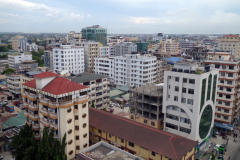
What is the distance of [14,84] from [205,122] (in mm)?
54338

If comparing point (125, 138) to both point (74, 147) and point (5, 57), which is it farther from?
point (5, 57)

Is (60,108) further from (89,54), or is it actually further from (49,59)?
(49,59)

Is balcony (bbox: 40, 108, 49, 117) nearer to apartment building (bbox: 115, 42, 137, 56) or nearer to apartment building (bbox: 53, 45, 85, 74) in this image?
apartment building (bbox: 53, 45, 85, 74)

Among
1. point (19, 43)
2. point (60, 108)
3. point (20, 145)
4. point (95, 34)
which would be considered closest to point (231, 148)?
point (60, 108)

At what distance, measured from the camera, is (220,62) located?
42.1 metres

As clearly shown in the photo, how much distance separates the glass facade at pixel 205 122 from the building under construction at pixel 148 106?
6867mm

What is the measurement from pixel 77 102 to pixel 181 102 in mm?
16235

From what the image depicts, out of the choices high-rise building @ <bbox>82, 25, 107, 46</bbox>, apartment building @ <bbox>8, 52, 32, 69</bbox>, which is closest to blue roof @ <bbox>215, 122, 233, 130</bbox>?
apartment building @ <bbox>8, 52, 32, 69</bbox>

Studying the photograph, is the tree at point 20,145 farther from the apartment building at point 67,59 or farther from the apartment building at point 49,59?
the apartment building at point 49,59

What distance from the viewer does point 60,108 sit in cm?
2594

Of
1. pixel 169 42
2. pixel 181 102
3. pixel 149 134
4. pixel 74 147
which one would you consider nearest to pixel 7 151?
pixel 74 147

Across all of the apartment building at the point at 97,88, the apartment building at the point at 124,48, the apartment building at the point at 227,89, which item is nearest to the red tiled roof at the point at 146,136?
the apartment building at the point at 97,88

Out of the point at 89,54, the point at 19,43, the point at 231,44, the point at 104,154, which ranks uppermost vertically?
the point at 19,43

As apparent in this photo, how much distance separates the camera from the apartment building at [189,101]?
98.6 ft
